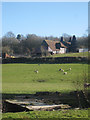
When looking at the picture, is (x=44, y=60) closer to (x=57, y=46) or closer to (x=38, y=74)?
(x=57, y=46)

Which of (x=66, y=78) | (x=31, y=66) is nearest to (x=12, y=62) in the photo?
(x=31, y=66)

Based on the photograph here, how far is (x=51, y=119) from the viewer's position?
6.21m

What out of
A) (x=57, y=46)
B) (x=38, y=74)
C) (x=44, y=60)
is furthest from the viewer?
Result: (x=44, y=60)

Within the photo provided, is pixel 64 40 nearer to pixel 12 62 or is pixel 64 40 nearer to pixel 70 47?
pixel 70 47

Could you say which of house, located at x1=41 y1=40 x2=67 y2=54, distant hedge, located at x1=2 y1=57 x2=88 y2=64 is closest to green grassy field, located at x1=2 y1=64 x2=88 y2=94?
distant hedge, located at x1=2 y1=57 x2=88 y2=64

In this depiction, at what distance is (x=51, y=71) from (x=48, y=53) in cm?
343

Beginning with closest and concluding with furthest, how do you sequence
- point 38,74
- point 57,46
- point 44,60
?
1. point 38,74
2. point 57,46
3. point 44,60

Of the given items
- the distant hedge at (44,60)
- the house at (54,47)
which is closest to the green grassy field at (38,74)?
the distant hedge at (44,60)

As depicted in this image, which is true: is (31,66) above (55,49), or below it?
below

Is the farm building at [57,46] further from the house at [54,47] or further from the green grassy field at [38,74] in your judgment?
the green grassy field at [38,74]

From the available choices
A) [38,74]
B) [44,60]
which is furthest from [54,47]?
[38,74]

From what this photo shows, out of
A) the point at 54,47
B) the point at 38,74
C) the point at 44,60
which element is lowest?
the point at 38,74

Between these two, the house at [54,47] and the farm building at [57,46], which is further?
the farm building at [57,46]

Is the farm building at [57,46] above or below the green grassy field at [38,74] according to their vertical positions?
above
